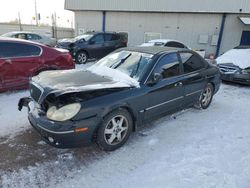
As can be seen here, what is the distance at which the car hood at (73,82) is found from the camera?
3.34 metres

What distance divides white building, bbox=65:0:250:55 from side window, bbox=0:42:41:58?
41.7 ft

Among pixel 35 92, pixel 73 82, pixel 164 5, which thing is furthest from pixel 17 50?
pixel 164 5

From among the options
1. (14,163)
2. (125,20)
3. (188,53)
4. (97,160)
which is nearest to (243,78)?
(188,53)

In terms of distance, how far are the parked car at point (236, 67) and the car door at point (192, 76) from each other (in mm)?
3433

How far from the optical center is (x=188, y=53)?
16.4ft

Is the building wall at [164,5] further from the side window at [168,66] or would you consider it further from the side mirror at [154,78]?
the side mirror at [154,78]

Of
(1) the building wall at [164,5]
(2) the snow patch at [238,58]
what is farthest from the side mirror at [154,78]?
(1) the building wall at [164,5]

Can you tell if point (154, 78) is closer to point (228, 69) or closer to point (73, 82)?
point (73, 82)

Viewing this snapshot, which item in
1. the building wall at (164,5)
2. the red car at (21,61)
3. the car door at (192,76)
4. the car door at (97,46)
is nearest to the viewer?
the car door at (192,76)

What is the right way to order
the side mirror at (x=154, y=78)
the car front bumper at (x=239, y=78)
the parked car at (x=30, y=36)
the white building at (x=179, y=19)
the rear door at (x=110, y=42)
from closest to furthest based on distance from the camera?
the side mirror at (x=154, y=78), the car front bumper at (x=239, y=78), the rear door at (x=110, y=42), the parked car at (x=30, y=36), the white building at (x=179, y=19)

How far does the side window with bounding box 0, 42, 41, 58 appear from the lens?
5.81 metres

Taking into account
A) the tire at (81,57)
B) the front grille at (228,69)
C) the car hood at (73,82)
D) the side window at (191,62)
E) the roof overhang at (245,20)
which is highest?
the roof overhang at (245,20)

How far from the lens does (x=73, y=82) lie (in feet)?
11.9

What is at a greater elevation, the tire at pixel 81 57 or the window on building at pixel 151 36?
the window on building at pixel 151 36
